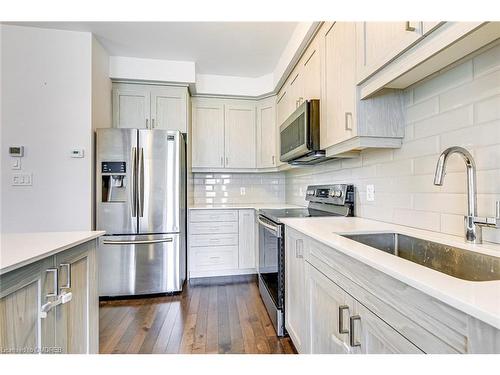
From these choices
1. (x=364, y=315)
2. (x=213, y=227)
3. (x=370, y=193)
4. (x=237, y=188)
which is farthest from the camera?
(x=237, y=188)

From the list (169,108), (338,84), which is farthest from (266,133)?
(338,84)

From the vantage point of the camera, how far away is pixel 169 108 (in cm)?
312

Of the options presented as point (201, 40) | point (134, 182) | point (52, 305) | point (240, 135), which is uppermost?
point (201, 40)

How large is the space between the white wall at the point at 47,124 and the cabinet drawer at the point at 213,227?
43.0 inches

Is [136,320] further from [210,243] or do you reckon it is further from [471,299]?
[471,299]

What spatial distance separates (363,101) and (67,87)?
262cm

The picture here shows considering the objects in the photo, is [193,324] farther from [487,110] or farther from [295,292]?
[487,110]

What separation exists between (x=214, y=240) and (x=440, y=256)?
244 cm

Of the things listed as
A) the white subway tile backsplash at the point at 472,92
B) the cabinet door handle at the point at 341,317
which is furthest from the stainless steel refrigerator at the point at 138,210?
the white subway tile backsplash at the point at 472,92

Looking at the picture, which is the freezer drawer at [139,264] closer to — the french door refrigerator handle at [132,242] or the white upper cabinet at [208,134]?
the french door refrigerator handle at [132,242]

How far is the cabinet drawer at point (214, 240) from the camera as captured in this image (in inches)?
123

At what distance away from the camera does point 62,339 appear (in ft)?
3.49

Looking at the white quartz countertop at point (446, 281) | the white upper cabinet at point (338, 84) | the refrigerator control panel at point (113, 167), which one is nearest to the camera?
the white quartz countertop at point (446, 281)
